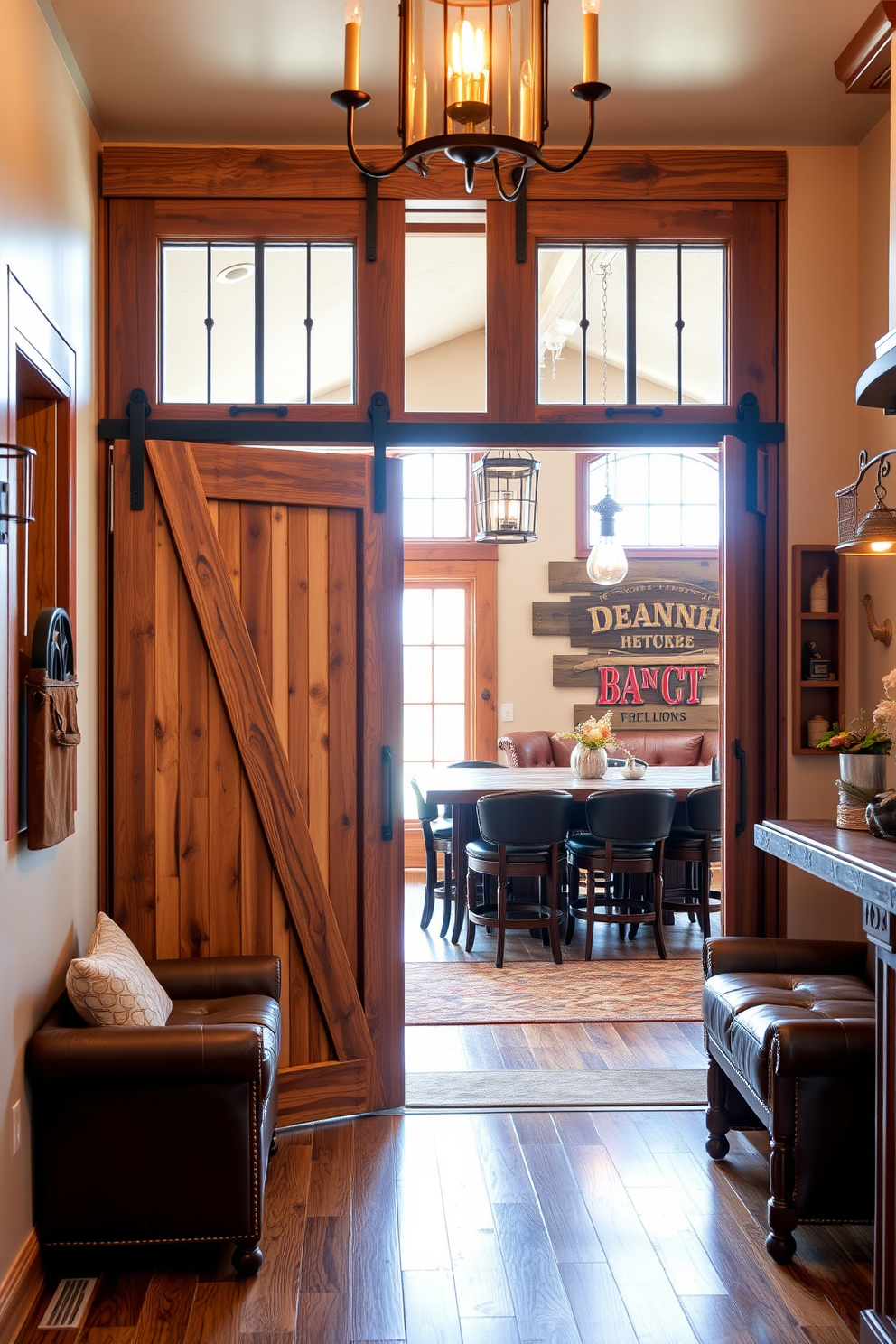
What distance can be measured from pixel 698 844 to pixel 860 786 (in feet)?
10.9

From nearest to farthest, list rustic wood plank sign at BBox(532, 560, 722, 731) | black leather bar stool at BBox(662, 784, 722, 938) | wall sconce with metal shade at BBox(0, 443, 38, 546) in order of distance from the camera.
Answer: wall sconce with metal shade at BBox(0, 443, 38, 546), black leather bar stool at BBox(662, 784, 722, 938), rustic wood plank sign at BBox(532, 560, 722, 731)

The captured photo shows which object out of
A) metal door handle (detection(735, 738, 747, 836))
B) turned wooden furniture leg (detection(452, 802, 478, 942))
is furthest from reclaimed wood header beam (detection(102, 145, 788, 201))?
turned wooden furniture leg (detection(452, 802, 478, 942))

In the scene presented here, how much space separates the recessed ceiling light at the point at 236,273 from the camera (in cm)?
399

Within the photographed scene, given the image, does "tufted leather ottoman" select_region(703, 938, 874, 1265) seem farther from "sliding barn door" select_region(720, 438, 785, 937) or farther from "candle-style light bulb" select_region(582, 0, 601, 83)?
"candle-style light bulb" select_region(582, 0, 601, 83)

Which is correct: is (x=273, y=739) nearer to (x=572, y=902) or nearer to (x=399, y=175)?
(x=399, y=175)

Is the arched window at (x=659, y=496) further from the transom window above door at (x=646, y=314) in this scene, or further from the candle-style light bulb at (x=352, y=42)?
the candle-style light bulb at (x=352, y=42)

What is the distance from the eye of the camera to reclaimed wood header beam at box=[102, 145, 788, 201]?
3.86m

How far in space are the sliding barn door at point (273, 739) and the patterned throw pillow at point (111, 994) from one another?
64 cm

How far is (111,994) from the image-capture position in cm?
294

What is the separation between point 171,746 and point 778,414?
2.39 meters

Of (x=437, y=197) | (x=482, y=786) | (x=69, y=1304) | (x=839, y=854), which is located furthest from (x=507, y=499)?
(x=69, y=1304)

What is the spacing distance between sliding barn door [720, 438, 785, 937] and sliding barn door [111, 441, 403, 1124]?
1.14m

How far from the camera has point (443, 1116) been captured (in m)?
3.84

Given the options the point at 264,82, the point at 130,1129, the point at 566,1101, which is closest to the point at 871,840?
the point at 566,1101
